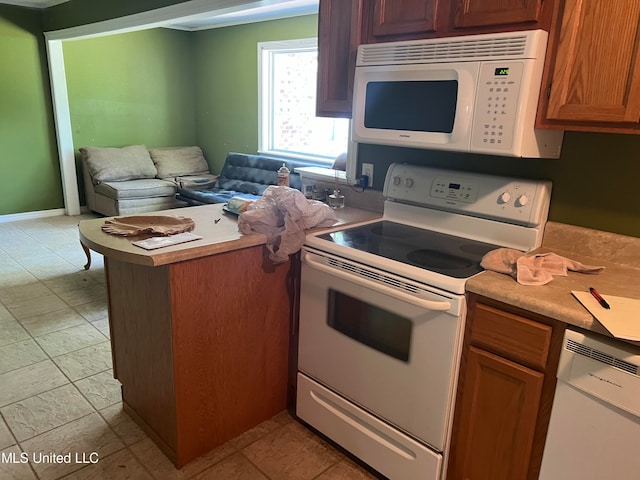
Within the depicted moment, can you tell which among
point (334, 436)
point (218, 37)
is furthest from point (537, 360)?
point (218, 37)

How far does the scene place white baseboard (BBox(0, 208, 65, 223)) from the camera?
552cm

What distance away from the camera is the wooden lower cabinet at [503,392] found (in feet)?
4.68

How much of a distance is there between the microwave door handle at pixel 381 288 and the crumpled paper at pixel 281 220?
0.33ft

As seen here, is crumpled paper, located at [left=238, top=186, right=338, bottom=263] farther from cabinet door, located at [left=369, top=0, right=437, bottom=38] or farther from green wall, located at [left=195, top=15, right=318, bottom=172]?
green wall, located at [left=195, top=15, right=318, bottom=172]

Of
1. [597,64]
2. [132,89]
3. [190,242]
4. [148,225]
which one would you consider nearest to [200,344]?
[190,242]

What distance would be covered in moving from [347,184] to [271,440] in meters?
1.33

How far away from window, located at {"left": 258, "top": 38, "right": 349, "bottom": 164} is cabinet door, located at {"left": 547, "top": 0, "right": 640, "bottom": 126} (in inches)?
153

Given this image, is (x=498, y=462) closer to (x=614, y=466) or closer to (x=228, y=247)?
(x=614, y=466)

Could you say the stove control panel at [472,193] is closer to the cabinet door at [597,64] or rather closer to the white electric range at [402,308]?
the white electric range at [402,308]

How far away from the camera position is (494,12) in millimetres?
1643

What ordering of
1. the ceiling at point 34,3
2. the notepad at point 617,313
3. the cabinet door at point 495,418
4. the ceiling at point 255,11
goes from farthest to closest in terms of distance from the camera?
the ceiling at point 34,3 → the ceiling at point 255,11 → the cabinet door at point 495,418 → the notepad at point 617,313

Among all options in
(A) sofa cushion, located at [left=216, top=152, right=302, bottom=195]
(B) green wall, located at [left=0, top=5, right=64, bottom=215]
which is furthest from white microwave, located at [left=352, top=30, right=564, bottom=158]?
(B) green wall, located at [left=0, top=5, right=64, bottom=215]

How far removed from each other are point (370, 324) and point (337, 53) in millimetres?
1267

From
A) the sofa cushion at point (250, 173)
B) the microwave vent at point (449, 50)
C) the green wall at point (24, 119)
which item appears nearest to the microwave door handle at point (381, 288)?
the microwave vent at point (449, 50)
